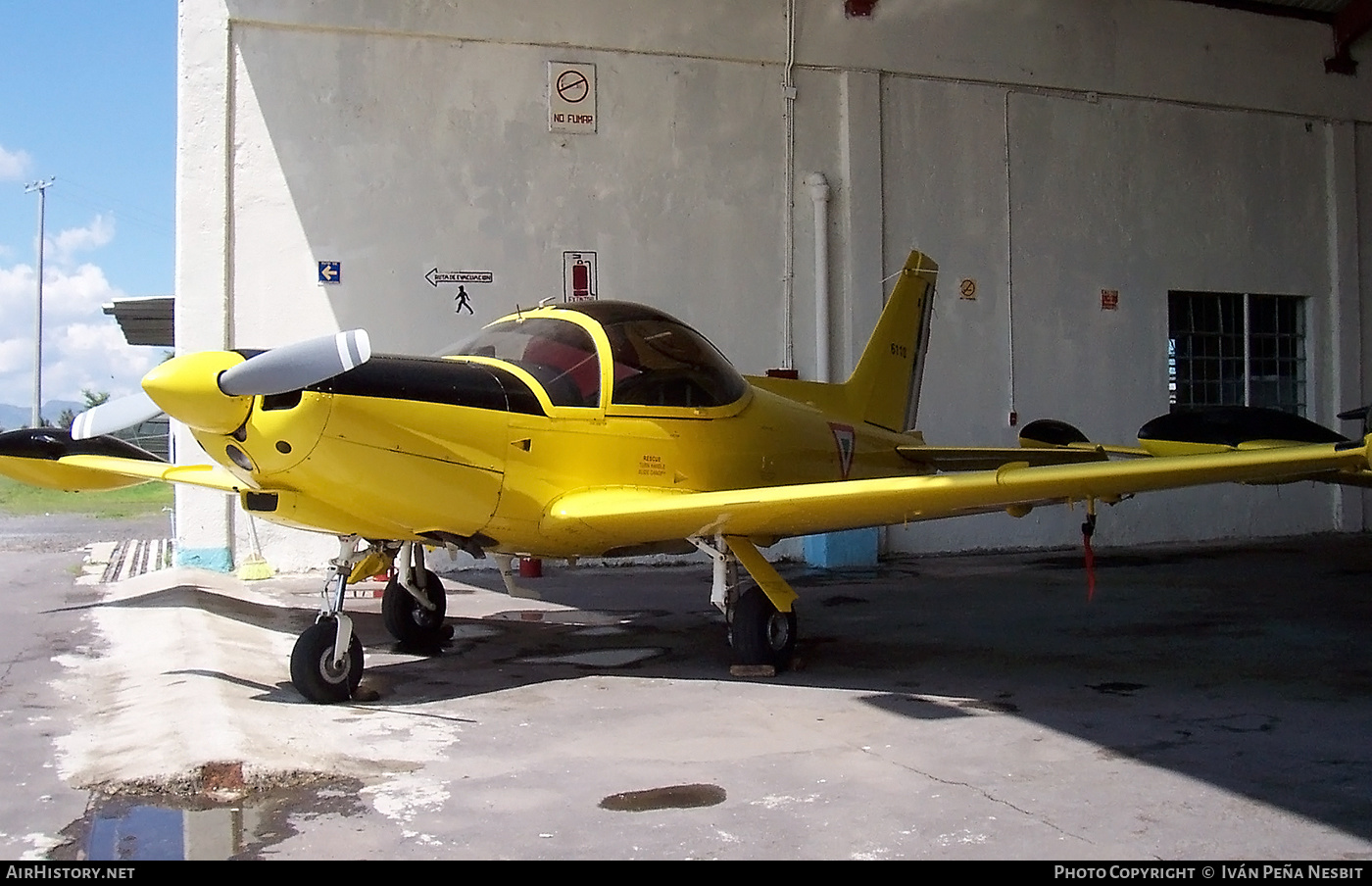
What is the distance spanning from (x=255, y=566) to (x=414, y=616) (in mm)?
4244

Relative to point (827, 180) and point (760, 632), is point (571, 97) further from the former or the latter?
point (760, 632)

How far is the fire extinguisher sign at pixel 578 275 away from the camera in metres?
11.3

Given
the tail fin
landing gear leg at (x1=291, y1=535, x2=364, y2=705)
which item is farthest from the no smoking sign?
landing gear leg at (x1=291, y1=535, x2=364, y2=705)

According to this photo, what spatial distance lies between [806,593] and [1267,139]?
30.9 feet

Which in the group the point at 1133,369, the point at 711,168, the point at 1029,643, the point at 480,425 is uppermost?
the point at 711,168

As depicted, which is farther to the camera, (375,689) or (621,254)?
(621,254)

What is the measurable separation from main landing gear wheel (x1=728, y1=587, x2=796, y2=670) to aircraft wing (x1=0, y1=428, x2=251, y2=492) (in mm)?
3489

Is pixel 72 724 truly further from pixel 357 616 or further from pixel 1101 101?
pixel 1101 101

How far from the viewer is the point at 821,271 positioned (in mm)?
11961

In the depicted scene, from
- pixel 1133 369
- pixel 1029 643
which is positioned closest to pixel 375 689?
pixel 1029 643

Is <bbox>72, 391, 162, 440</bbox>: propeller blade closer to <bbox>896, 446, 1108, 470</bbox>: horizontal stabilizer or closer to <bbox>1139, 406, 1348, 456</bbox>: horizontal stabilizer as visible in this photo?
<bbox>896, 446, 1108, 470</bbox>: horizontal stabilizer

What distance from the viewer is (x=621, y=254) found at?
1149cm

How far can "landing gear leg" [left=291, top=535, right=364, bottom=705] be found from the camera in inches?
205

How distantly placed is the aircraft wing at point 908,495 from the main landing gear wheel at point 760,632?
386 millimetres
